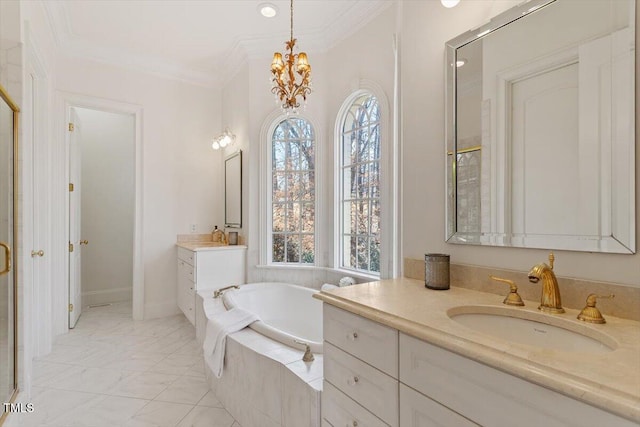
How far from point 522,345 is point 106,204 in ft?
17.6

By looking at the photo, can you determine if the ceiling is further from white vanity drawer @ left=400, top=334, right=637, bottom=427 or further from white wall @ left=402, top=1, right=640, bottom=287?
white vanity drawer @ left=400, top=334, right=637, bottom=427

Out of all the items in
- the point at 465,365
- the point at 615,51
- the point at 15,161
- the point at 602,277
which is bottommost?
the point at 465,365

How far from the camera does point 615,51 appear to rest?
106 centimetres

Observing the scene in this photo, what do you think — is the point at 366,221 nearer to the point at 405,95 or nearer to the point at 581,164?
the point at 405,95

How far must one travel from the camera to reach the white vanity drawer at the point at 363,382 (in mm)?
1075

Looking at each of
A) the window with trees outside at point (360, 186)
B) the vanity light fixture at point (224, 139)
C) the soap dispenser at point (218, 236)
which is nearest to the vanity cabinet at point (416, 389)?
the window with trees outside at point (360, 186)

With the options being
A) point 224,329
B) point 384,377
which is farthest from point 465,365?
point 224,329

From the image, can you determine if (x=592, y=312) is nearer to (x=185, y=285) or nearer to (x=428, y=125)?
(x=428, y=125)

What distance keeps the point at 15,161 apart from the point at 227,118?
2422mm

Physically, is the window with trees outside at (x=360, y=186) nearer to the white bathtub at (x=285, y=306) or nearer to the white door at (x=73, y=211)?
the white bathtub at (x=285, y=306)

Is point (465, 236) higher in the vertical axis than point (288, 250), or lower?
higher

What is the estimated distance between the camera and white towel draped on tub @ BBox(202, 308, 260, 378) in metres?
2.10

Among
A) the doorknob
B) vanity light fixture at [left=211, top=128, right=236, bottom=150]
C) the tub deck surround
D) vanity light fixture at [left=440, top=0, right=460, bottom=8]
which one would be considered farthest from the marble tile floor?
vanity light fixture at [left=440, top=0, right=460, bottom=8]

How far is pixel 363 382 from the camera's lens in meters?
1.18
